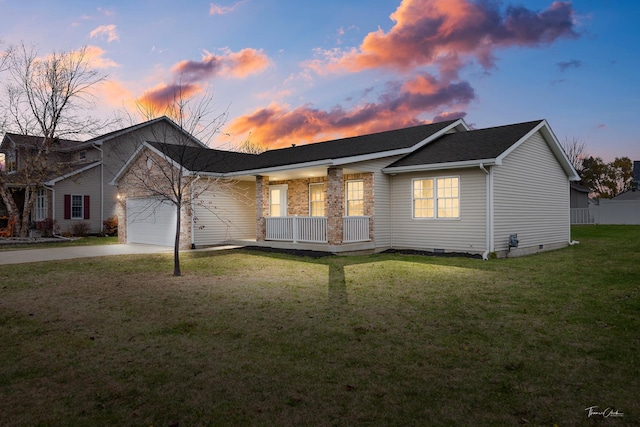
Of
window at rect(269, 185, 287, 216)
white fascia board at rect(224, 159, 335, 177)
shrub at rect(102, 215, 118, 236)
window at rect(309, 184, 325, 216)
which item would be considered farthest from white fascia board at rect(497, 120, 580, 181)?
shrub at rect(102, 215, 118, 236)

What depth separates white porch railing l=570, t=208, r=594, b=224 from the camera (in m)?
35.3

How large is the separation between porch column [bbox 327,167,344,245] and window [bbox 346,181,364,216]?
174cm

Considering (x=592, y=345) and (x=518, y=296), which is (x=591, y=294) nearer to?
(x=518, y=296)

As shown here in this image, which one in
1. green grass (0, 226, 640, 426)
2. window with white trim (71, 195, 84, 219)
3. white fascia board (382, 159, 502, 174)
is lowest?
green grass (0, 226, 640, 426)

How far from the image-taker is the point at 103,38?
15.9 m

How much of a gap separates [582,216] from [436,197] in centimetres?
2776

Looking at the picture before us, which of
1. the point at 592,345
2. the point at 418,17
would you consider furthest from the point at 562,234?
the point at 592,345

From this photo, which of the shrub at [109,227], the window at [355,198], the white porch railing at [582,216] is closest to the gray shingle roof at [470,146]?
the window at [355,198]

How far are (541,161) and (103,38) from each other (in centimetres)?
1832

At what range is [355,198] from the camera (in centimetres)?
1662

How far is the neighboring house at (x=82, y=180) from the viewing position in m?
25.8

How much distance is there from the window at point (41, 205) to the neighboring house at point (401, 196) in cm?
1080

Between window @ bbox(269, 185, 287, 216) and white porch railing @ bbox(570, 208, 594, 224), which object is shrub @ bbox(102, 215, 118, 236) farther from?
white porch railing @ bbox(570, 208, 594, 224)

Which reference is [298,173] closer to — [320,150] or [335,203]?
[320,150]
